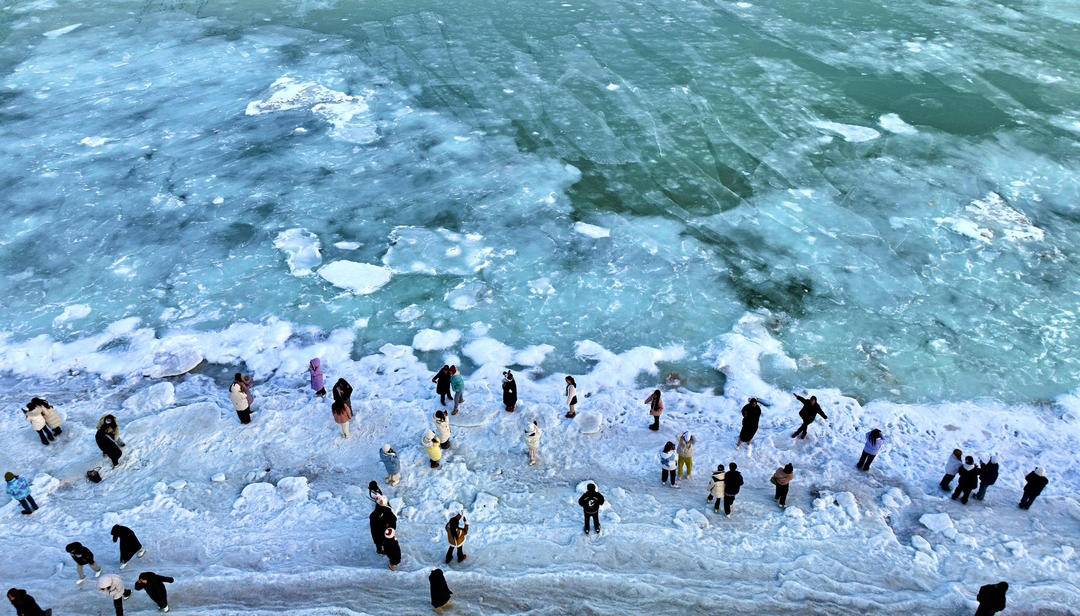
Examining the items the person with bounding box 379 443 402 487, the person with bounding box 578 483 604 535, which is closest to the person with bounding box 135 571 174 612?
the person with bounding box 379 443 402 487

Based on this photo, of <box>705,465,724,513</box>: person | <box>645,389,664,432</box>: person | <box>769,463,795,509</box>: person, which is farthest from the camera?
<box>645,389,664,432</box>: person

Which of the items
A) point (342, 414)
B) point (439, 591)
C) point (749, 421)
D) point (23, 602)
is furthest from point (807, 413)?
point (23, 602)

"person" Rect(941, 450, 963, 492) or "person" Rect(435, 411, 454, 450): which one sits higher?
"person" Rect(941, 450, 963, 492)

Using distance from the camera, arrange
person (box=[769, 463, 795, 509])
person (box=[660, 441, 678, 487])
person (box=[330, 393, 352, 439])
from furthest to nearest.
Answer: person (box=[330, 393, 352, 439]) → person (box=[660, 441, 678, 487]) → person (box=[769, 463, 795, 509])

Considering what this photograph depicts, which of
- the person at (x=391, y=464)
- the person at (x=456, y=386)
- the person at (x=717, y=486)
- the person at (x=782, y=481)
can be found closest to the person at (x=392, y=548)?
the person at (x=391, y=464)

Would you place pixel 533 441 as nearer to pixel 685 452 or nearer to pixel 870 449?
pixel 685 452

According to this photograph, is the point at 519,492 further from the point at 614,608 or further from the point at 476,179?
the point at 476,179

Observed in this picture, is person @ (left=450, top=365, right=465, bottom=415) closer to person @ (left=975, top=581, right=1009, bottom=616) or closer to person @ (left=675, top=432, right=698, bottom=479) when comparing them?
→ person @ (left=675, top=432, right=698, bottom=479)
